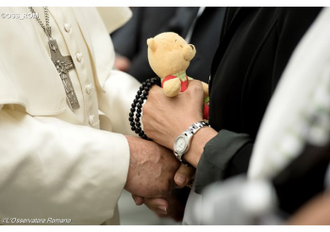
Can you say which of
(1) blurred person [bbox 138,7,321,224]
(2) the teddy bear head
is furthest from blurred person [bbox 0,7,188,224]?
(2) the teddy bear head

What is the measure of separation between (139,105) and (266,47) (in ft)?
1.33

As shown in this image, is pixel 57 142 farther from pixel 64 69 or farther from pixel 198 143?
pixel 198 143

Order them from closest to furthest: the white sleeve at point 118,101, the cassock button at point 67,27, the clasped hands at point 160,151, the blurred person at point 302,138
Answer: the blurred person at point 302,138 < the clasped hands at point 160,151 < the cassock button at point 67,27 < the white sleeve at point 118,101

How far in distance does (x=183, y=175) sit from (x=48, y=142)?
349 mm

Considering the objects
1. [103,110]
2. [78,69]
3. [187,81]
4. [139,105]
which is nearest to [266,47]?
[187,81]

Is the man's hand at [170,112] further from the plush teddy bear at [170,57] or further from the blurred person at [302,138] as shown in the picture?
the blurred person at [302,138]

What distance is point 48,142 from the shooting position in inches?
41.8

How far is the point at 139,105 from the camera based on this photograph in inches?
46.3

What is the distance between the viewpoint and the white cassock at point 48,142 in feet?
3.40

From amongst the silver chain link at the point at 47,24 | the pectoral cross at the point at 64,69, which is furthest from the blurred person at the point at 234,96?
the silver chain link at the point at 47,24

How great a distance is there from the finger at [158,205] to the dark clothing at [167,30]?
47 cm

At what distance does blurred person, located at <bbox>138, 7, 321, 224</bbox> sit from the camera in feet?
2.79

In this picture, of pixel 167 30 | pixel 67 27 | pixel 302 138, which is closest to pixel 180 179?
pixel 67 27

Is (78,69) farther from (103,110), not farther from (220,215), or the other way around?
(220,215)
